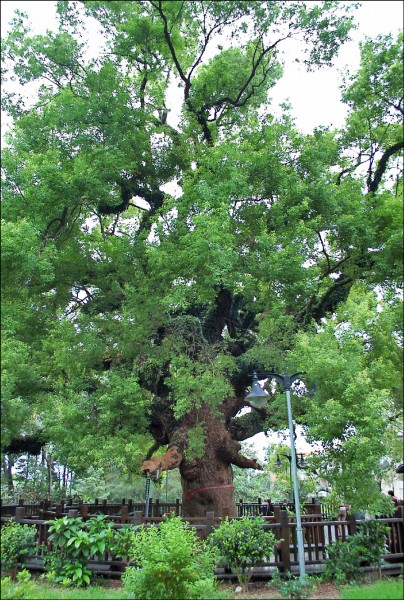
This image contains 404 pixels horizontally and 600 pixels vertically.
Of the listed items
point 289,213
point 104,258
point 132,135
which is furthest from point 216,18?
point 104,258

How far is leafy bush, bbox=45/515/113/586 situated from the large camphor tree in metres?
1.60

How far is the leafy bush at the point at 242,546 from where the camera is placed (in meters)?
8.51

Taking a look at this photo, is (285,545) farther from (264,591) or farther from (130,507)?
(130,507)

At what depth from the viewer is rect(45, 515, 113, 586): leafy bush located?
863 cm

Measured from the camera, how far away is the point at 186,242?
11438mm

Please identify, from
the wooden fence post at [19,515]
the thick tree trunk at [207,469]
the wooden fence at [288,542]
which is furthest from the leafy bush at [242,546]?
the wooden fence post at [19,515]

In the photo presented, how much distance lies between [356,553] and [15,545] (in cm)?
642

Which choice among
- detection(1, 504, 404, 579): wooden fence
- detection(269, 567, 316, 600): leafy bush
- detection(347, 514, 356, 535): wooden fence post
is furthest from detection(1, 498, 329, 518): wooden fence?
detection(269, 567, 316, 600): leafy bush

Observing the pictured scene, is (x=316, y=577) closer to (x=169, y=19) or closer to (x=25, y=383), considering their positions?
(x=25, y=383)

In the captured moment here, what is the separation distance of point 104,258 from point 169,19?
677cm

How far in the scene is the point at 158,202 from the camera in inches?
596

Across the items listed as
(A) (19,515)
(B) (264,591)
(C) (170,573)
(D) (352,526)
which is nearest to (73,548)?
(A) (19,515)

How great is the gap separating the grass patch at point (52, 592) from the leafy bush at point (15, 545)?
0.75m

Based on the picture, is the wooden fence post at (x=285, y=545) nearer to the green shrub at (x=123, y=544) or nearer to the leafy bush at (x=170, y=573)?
the leafy bush at (x=170, y=573)
